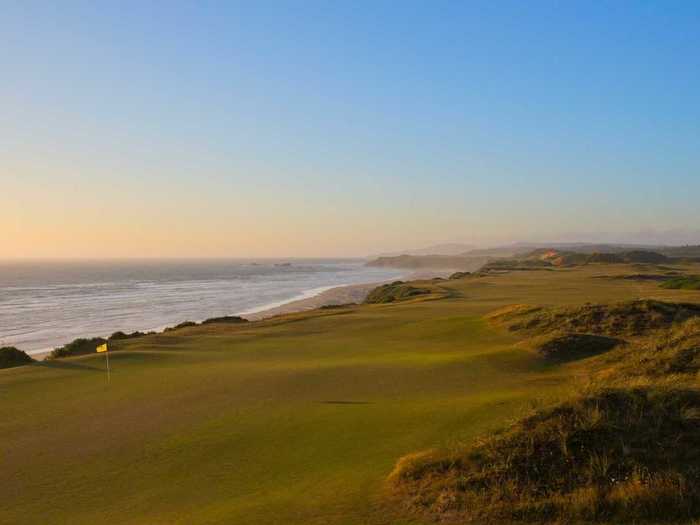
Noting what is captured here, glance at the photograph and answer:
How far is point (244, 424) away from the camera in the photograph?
10.7 m

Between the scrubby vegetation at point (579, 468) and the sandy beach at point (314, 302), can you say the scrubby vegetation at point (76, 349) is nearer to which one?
the sandy beach at point (314, 302)

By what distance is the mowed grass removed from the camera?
24.5ft

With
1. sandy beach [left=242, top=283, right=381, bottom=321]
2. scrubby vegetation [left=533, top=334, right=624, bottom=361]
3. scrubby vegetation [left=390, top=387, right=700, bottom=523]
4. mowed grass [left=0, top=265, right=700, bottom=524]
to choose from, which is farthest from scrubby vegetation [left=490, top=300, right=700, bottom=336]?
sandy beach [left=242, top=283, right=381, bottom=321]

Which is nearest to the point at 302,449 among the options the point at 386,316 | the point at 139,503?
the point at 139,503

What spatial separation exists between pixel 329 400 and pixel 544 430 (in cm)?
565

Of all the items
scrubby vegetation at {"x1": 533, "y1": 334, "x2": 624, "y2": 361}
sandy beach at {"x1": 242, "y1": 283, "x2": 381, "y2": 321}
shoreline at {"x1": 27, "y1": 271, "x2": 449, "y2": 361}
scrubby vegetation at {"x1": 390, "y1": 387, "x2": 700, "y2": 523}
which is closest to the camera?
scrubby vegetation at {"x1": 390, "y1": 387, "x2": 700, "y2": 523}

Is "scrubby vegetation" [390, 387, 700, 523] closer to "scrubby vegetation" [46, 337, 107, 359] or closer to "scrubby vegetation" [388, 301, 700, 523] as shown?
"scrubby vegetation" [388, 301, 700, 523]

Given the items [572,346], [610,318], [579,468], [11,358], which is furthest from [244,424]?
[610,318]

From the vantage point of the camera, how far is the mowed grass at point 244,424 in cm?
747

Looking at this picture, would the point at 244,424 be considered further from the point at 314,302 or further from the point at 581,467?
the point at 314,302

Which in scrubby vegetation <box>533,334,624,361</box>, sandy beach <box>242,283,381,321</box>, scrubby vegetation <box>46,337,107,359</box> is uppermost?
scrubby vegetation <box>533,334,624,361</box>

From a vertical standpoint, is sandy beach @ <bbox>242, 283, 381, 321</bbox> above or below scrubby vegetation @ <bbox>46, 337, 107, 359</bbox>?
below

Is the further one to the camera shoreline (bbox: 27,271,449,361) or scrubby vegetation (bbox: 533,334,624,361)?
shoreline (bbox: 27,271,449,361)

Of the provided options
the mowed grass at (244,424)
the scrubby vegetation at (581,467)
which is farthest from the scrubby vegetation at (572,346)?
the scrubby vegetation at (581,467)
